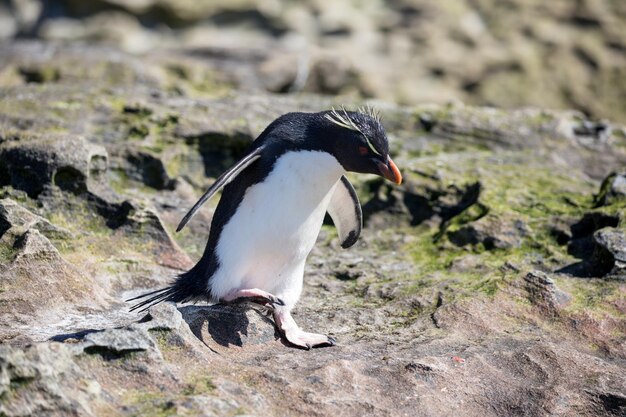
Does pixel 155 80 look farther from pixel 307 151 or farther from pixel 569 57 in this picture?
pixel 569 57

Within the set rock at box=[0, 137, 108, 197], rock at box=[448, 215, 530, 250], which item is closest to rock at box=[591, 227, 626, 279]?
rock at box=[448, 215, 530, 250]

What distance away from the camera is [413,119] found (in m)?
7.13

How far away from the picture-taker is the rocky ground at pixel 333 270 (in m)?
3.21

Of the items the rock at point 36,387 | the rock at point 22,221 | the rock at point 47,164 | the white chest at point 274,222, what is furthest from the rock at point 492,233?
the rock at point 36,387

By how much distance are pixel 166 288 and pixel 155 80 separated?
4.52 meters

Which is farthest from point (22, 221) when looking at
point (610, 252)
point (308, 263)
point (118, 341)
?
point (610, 252)

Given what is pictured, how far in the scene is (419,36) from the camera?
511 inches

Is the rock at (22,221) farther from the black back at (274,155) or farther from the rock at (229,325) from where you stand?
the rock at (229,325)

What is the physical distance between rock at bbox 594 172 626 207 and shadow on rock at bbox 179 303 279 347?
250 cm

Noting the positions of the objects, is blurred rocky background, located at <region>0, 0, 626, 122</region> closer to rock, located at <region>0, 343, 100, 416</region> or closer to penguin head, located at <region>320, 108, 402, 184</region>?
penguin head, located at <region>320, 108, 402, 184</region>

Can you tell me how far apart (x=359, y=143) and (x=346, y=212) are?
868 mm

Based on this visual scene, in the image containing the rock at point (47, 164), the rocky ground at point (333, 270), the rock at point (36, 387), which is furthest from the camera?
the rock at point (47, 164)

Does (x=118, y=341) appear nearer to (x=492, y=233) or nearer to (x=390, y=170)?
(x=390, y=170)

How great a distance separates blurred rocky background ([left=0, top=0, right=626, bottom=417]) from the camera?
3.25m
